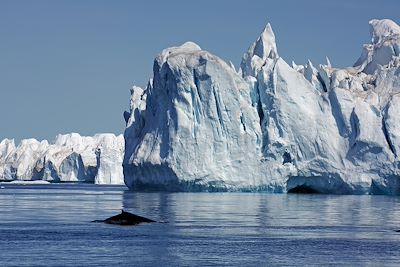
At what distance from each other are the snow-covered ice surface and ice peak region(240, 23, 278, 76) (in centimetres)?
4273

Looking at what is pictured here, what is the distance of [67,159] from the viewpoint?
12206 cm

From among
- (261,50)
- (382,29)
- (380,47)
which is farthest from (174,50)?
(382,29)

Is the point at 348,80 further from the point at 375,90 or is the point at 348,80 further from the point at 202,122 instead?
the point at 202,122

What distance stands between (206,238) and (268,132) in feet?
107

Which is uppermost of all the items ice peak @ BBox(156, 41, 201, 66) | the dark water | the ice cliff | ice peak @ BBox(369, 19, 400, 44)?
ice peak @ BBox(369, 19, 400, 44)

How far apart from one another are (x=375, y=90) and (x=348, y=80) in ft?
6.52

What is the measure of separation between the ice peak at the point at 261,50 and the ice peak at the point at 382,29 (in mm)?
8332

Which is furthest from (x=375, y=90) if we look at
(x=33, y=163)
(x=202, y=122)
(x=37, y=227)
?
(x=33, y=163)

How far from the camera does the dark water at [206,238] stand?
22078 millimetres

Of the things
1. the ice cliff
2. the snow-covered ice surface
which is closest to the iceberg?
the ice cliff

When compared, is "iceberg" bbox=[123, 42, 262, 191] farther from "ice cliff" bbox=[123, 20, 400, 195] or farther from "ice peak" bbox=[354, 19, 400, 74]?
"ice peak" bbox=[354, 19, 400, 74]

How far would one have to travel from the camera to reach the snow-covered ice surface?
4309 inches

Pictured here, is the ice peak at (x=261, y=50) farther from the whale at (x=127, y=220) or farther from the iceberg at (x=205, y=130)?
the whale at (x=127, y=220)

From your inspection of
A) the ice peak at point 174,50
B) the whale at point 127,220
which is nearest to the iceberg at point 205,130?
the ice peak at point 174,50
